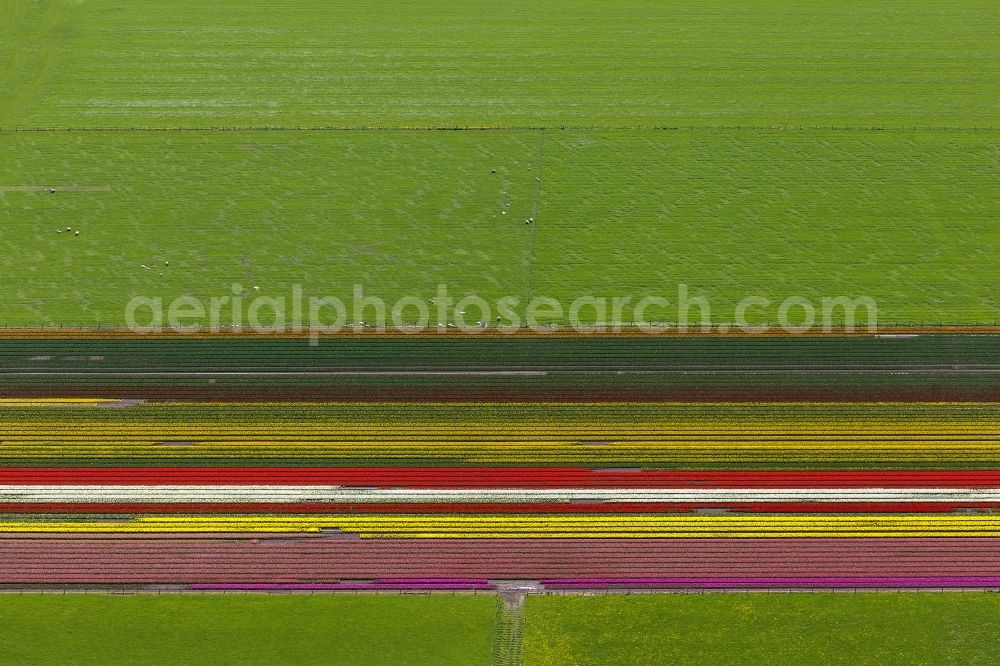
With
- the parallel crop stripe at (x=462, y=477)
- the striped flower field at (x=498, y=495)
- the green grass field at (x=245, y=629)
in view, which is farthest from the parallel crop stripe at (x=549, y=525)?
the green grass field at (x=245, y=629)

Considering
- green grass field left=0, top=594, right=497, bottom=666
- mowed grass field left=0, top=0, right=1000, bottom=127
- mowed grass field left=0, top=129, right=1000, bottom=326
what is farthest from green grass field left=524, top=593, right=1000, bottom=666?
mowed grass field left=0, top=0, right=1000, bottom=127

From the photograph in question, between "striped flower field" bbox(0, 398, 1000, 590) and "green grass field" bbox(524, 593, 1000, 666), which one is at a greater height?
"striped flower field" bbox(0, 398, 1000, 590)

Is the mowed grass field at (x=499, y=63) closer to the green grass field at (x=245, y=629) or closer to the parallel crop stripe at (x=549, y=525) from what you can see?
the parallel crop stripe at (x=549, y=525)

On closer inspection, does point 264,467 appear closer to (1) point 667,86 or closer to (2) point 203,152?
(2) point 203,152
